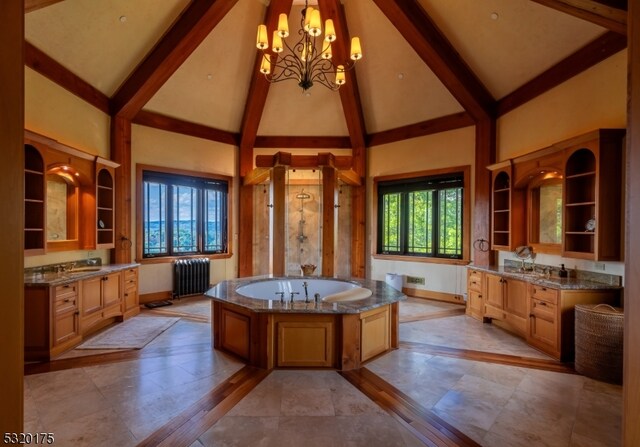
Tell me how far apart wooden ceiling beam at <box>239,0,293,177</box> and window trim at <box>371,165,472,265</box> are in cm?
288

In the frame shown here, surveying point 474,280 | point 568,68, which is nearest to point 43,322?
point 474,280

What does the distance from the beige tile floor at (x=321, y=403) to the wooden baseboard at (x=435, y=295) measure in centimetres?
236

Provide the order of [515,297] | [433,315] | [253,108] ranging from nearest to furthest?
[515,297] → [433,315] → [253,108]

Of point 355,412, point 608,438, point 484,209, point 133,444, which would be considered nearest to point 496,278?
point 484,209

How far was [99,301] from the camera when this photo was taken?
4367 millimetres

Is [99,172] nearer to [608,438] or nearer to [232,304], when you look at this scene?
[232,304]

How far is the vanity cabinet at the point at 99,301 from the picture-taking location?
4074 millimetres

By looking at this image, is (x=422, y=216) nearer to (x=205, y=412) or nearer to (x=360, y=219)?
(x=360, y=219)

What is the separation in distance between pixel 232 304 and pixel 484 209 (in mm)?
4480

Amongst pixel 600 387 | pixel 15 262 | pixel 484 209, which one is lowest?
pixel 600 387

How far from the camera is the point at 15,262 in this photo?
36.1 inches

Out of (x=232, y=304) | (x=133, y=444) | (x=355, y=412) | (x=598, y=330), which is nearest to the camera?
(x=133, y=444)

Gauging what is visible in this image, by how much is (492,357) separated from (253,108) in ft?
19.7

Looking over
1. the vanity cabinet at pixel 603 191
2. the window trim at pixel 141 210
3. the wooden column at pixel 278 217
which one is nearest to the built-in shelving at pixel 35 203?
the window trim at pixel 141 210
